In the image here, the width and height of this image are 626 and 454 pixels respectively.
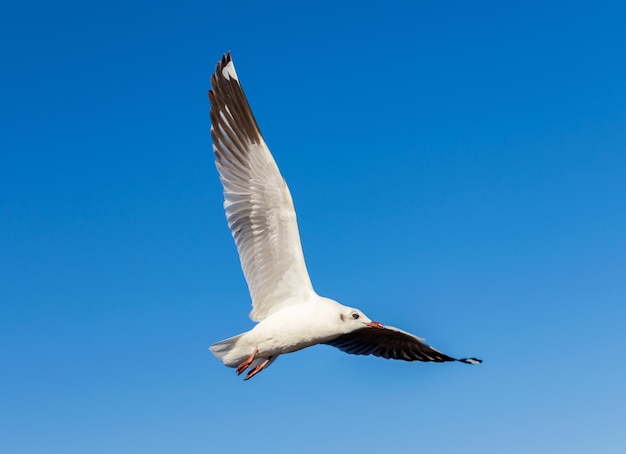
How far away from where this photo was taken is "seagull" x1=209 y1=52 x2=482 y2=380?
12531mm

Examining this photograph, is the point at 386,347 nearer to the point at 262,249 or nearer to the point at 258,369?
the point at 258,369

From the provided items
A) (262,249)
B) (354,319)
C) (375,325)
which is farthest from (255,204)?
(375,325)

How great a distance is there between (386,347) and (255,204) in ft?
12.2

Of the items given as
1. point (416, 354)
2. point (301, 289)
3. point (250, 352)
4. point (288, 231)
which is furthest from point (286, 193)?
point (416, 354)

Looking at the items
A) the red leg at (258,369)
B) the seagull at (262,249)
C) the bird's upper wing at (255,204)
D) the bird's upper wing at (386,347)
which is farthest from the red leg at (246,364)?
the bird's upper wing at (386,347)

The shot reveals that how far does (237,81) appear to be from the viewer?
42.7ft

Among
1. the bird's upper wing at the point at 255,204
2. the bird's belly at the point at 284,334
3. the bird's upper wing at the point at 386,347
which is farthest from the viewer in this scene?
the bird's upper wing at the point at 386,347

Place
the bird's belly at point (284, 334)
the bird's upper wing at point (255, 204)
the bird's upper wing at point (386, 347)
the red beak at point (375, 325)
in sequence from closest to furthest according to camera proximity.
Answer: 1. the bird's belly at point (284, 334)
2. the bird's upper wing at point (255, 204)
3. the red beak at point (375, 325)
4. the bird's upper wing at point (386, 347)

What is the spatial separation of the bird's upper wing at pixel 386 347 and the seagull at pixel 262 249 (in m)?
1.57

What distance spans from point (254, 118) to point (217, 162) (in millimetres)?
792

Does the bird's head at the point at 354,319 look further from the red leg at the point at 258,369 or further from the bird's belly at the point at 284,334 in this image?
the red leg at the point at 258,369

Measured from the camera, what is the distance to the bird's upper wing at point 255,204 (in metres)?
12.6

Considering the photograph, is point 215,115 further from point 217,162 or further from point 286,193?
point 286,193

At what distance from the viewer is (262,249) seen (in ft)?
41.9
